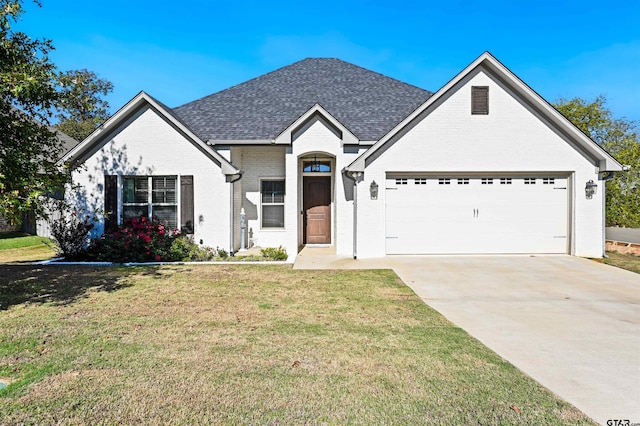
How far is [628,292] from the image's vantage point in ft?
23.0

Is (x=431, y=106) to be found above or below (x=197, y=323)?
above

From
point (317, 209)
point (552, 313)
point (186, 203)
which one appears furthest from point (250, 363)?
point (317, 209)

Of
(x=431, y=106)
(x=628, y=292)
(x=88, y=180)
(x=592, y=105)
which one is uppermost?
(x=592, y=105)

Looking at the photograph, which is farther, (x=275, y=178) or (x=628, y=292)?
(x=275, y=178)

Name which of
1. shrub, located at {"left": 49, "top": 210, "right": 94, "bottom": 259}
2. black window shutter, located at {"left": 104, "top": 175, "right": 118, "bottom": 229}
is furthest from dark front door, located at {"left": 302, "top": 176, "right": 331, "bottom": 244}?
shrub, located at {"left": 49, "top": 210, "right": 94, "bottom": 259}

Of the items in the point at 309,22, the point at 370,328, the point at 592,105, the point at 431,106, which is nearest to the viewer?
the point at 370,328

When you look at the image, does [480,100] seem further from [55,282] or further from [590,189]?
[55,282]

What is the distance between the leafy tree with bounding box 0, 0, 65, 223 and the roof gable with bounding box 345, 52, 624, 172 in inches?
294

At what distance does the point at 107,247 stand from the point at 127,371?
7826 millimetres

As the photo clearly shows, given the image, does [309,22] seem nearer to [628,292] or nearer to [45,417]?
[628,292]

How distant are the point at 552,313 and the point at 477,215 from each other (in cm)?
599

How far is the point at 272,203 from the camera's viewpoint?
13.3m

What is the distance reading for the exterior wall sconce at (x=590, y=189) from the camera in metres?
10.9

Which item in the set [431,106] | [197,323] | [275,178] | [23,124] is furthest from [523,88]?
[23,124]
